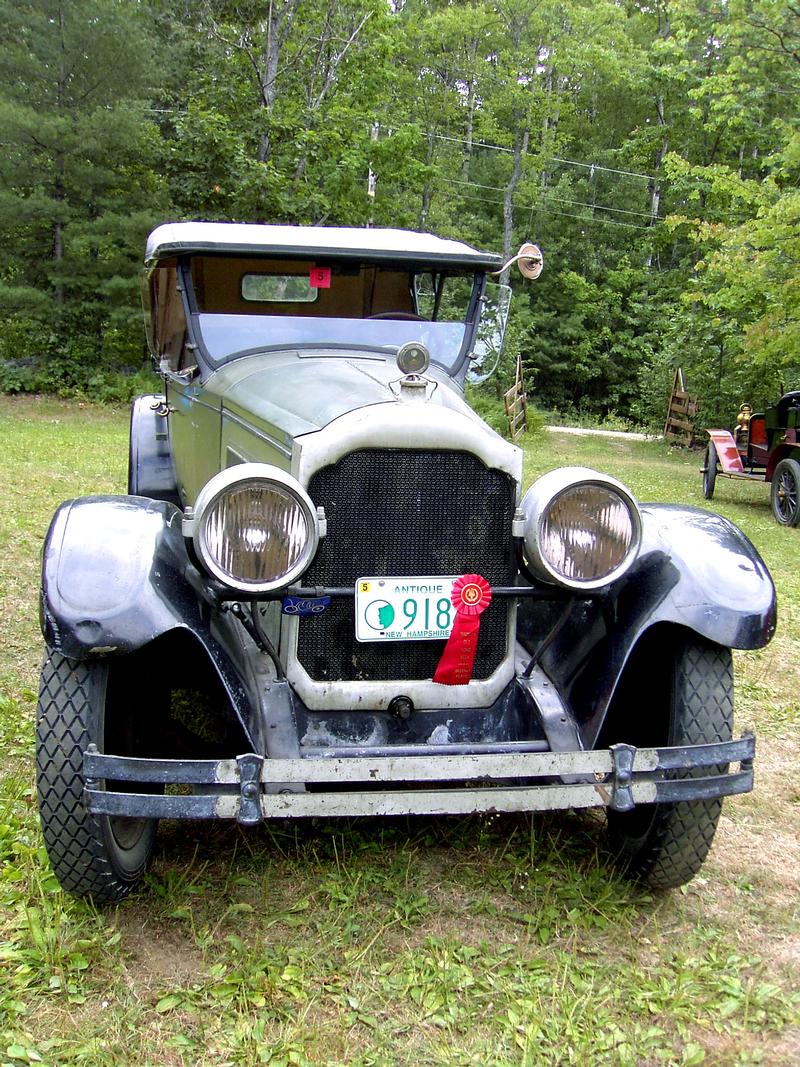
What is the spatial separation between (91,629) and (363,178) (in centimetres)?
1970

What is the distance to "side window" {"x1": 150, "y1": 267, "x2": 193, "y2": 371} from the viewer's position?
4238 mm

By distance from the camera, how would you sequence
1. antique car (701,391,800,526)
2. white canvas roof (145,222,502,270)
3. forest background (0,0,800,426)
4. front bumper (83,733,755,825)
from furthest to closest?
forest background (0,0,800,426), antique car (701,391,800,526), white canvas roof (145,222,502,270), front bumper (83,733,755,825)

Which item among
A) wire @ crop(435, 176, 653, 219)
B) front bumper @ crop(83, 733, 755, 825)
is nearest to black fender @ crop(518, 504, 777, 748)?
front bumper @ crop(83, 733, 755, 825)

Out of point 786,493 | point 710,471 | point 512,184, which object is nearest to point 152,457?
point 786,493

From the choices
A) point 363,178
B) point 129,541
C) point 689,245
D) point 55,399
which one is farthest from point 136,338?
point 689,245

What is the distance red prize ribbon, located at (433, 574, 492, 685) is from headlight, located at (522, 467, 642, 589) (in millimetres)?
193

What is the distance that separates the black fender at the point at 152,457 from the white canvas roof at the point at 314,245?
1.33 metres

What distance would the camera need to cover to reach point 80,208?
60.3ft

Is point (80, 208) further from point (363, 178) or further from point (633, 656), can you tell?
point (633, 656)

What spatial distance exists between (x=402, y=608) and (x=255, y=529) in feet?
1.75

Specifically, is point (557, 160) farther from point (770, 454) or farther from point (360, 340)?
point (360, 340)

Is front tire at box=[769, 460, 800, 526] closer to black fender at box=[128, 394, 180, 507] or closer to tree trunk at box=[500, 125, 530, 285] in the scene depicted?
black fender at box=[128, 394, 180, 507]

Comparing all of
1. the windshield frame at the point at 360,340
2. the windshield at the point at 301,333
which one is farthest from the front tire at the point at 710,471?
the windshield at the point at 301,333

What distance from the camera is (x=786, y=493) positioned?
34.5 feet
